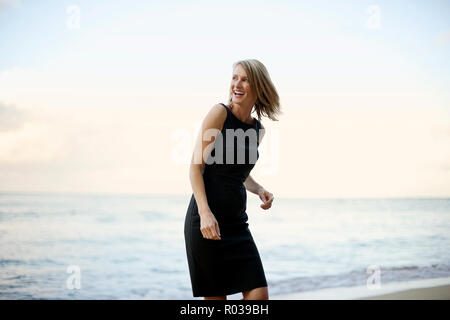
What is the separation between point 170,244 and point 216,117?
12.5 metres

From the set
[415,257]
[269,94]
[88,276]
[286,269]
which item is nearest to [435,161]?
[415,257]

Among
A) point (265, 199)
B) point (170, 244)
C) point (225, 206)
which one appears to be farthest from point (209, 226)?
point (170, 244)

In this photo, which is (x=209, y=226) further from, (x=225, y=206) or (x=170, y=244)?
(x=170, y=244)

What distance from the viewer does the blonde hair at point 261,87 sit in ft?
7.05

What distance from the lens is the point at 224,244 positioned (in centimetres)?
207

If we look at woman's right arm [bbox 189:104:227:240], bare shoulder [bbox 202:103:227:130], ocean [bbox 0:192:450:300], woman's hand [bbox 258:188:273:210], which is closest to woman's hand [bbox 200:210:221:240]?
woman's right arm [bbox 189:104:227:240]

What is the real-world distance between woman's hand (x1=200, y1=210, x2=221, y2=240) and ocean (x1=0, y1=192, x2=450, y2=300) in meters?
4.72

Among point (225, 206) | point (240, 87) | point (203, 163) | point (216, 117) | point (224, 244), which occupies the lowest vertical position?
point (224, 244)

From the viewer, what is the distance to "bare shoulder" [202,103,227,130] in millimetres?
2021

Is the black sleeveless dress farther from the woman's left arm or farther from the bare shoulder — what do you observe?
the woman's left arm

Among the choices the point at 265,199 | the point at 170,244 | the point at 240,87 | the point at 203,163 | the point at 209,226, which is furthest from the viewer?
the point at 170,244

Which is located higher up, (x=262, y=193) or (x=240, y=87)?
(x=240, y=87)

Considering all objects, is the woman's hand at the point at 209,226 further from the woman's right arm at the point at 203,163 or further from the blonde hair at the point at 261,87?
the blonde hair at the point at 261,87

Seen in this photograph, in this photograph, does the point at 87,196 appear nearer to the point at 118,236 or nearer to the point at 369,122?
the point at 118,236
